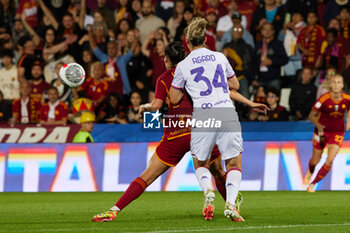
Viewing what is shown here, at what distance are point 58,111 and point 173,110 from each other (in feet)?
27.6

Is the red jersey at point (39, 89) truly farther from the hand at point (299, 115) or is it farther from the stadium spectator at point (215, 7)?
the hand at point (299, 115)

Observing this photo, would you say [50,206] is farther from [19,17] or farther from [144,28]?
[19,17]

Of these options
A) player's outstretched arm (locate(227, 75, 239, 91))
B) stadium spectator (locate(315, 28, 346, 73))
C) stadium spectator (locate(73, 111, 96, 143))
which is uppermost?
player's outstretched arm (locate(227, 75, 239, 91))

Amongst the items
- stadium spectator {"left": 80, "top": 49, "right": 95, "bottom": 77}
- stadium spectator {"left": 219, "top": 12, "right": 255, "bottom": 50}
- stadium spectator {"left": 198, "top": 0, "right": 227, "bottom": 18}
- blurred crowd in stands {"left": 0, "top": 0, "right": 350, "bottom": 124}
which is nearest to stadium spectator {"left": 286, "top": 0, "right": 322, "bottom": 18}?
blurred crowd in stands {"left": 0, "top": 0, "right": 350, "bottom": 124}

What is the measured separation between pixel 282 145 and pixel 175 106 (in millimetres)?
6163

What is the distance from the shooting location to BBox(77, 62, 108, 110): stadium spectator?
16.5m

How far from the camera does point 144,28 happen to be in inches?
693

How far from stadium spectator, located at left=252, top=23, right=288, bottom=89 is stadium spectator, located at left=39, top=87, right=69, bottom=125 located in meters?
4.38

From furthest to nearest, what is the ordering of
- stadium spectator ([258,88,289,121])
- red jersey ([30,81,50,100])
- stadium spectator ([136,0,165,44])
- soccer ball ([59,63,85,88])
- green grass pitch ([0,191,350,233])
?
stadium spectator ([136,0,165,44]) → red jersey ([30,81,50,100]) → stadium spectator ([258,88,289,121]) → soccer ball ([59,63,85,88]) → green grass pitch ([0,191,350,233])

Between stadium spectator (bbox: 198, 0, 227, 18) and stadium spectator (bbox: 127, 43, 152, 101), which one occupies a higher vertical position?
stadium spectator (bbox: 198, 0, 227, 18)

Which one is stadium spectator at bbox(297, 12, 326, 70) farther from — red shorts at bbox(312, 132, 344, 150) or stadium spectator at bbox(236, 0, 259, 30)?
red shorts at bbox(312, 132, 344, 150)

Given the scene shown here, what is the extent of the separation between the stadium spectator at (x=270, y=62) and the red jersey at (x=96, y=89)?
136 inches

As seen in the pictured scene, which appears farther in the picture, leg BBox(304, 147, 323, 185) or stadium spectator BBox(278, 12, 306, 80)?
stadium spectator BBox(278, 12, 306, 80)

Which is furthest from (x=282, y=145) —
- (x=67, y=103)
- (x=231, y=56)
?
(x=67, y=103)
